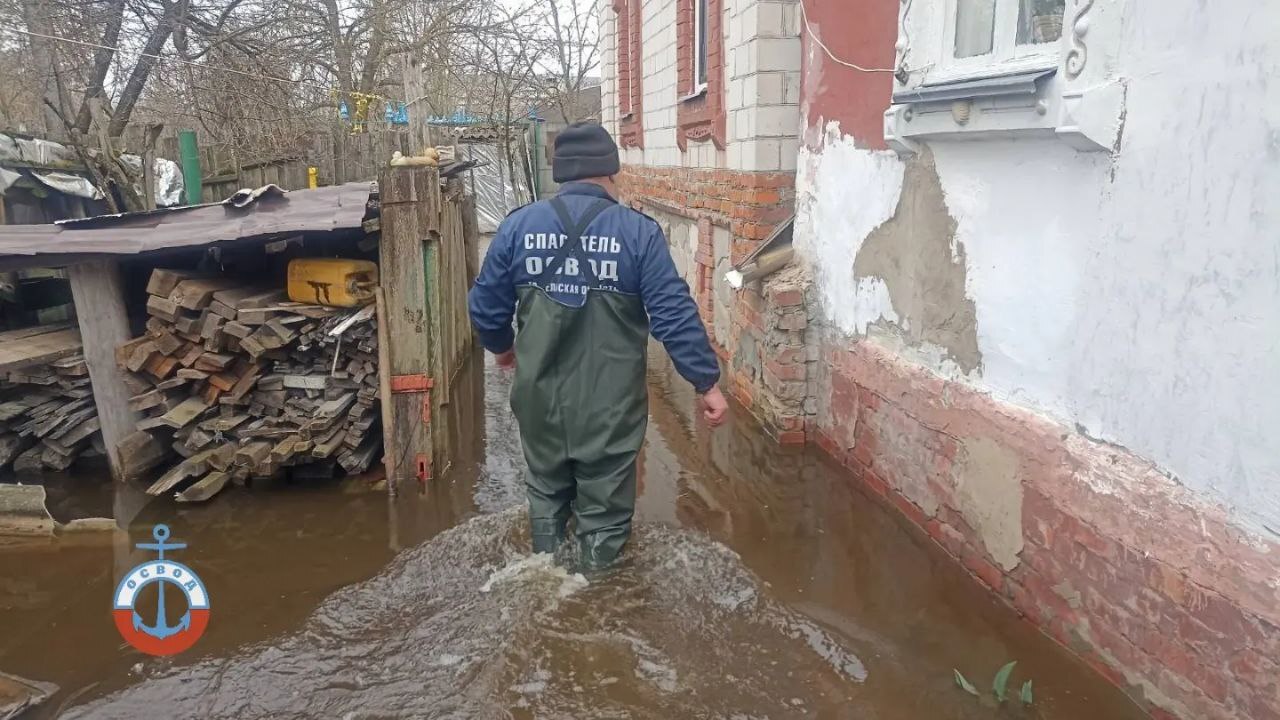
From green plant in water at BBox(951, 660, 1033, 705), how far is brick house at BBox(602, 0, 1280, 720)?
0.31m

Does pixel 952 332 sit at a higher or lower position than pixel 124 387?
higher

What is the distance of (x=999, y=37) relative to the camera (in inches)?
135

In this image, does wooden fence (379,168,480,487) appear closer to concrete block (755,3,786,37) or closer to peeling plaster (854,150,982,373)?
concrete block (755,3,786,37)

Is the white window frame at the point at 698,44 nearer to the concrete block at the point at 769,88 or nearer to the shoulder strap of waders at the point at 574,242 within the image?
A: the concrete block at the point at 769,88

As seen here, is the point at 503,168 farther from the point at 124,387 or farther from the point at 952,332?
the point at 952,332

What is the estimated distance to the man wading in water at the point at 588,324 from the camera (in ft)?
11.1

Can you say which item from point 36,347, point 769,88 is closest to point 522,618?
point 36,347

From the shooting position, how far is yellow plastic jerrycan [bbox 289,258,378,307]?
4648 mm

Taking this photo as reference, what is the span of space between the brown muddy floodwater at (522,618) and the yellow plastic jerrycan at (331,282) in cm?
109

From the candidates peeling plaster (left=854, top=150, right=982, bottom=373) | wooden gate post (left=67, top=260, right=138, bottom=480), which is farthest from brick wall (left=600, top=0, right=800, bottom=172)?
wooden gate post (left=67, top=260, right=138, bottom=480)

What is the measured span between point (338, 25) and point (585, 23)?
11.7 m

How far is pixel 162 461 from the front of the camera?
4969 mm

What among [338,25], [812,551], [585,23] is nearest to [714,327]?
[812,551]

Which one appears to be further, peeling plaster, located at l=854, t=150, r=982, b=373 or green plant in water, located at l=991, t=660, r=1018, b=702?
peeling plaster, located at l=854, t=150, r=982, b=373
